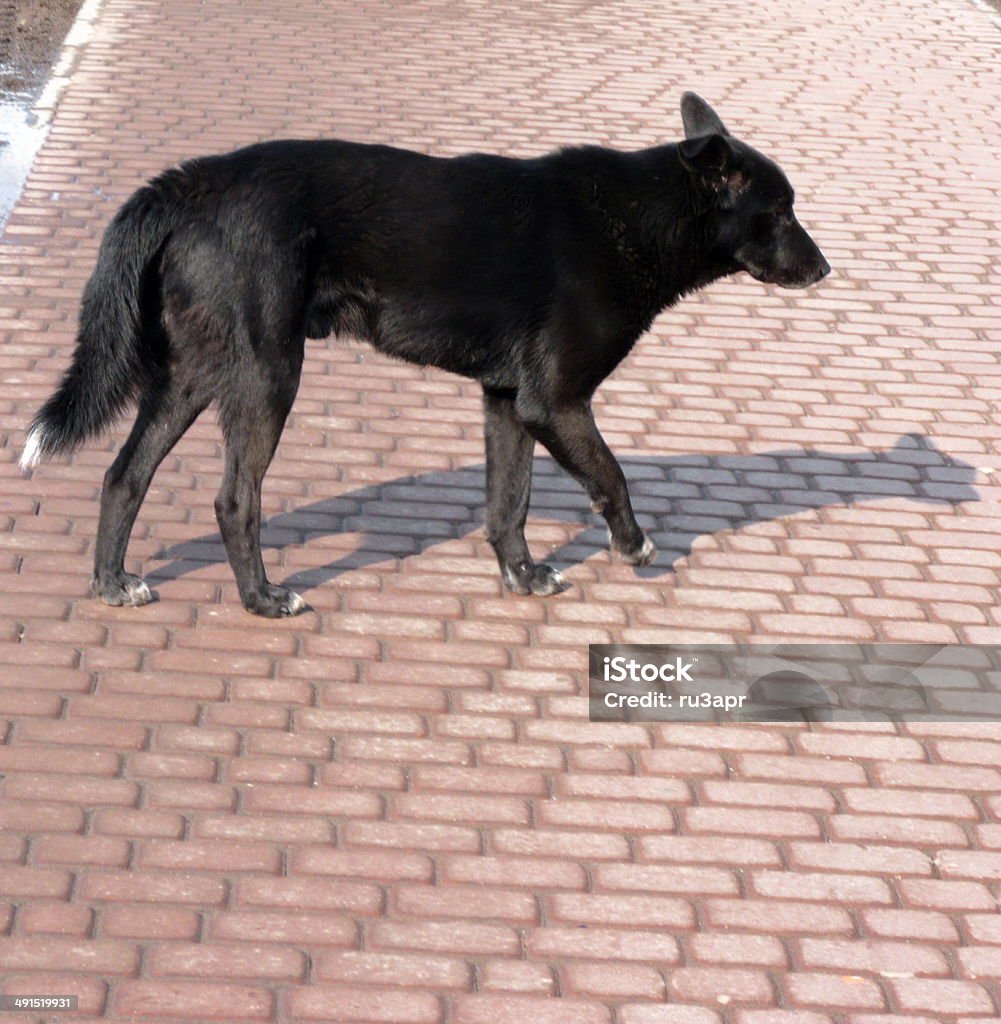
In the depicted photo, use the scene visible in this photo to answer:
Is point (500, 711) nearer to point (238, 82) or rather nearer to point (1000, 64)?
point (238, 82)

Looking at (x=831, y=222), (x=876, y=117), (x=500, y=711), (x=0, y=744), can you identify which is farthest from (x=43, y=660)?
(x=876, y=117)

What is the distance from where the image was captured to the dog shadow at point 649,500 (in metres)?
5.82

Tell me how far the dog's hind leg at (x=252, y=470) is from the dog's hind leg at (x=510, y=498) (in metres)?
0.78

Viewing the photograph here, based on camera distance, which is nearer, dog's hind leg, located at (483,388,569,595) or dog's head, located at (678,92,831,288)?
dog's head, located at (678,92,831,288)

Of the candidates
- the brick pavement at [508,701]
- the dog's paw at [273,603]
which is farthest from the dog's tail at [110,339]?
the dog's paw at [273,603]

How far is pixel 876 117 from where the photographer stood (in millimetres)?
11023

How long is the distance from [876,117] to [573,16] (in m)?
3.32

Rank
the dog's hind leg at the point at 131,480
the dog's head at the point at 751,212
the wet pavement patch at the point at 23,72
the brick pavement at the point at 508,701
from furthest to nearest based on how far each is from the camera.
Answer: the wet pavement patch at the point at 23,72 → the dog's head at the point at 751,212 → the dog's hind leg at the point at 131,480 → the brick pavement at the point at 508,701

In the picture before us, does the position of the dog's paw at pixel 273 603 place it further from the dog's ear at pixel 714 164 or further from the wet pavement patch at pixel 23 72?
the wet pavement patch at pixel 23 72

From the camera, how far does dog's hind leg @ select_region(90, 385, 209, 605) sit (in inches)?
203

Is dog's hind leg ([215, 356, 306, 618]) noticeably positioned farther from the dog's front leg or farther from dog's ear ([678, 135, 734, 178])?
dog's ear ([678, 135, 734, 178])

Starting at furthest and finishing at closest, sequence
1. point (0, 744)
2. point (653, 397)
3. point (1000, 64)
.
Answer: point (1000, 64)
point (653, 397)
point (0, 744)

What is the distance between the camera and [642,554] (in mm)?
5559

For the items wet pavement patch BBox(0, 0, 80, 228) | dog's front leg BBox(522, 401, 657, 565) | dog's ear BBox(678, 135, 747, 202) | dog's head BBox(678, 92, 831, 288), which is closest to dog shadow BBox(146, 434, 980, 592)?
dog's front leg BBox(522, 401, 657, 565)
